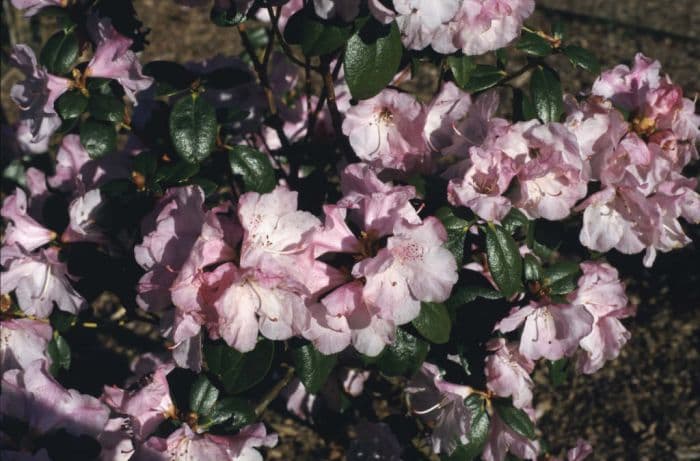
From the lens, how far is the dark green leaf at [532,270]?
1490 mm

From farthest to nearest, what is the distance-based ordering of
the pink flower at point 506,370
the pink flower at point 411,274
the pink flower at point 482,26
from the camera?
1. the pink flower at point 506,370
2. the pink flower at point 482,26
3. the pink flower at point 411,274

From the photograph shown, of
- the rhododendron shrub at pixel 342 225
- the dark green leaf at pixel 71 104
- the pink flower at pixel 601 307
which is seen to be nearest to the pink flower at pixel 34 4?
the rhododendron shrub at pixel 342 225

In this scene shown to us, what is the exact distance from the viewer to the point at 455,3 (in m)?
1.17

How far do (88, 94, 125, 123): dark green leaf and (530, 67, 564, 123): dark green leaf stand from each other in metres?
0.82

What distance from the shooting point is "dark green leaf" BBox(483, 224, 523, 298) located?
1359 mm

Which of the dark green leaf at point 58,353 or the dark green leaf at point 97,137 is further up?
the dark green leaf at point 97,137

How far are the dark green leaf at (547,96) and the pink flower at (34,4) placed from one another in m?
0.96

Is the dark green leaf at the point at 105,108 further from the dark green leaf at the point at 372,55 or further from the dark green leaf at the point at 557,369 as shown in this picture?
the dark green leaf at the point at 557,369

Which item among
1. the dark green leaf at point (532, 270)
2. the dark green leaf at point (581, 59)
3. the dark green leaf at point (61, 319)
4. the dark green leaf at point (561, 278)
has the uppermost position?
the dark green leaf at point (581, 59)

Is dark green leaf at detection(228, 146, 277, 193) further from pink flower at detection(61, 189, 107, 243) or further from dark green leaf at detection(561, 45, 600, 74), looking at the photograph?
dark green leaf at detection(561, 45, 600, 74)

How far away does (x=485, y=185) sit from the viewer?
4.35 ft

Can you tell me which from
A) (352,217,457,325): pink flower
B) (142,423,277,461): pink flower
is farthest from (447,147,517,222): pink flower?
(142,423,277,461): pink flower

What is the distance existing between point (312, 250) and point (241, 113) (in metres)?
0.58

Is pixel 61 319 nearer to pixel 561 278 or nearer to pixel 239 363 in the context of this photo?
pixel 239 363
